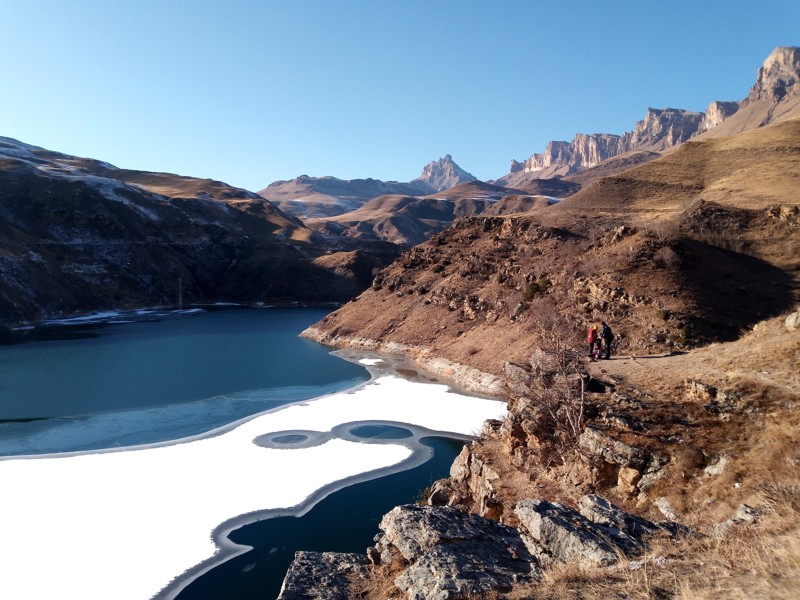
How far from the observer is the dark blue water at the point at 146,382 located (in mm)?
30125

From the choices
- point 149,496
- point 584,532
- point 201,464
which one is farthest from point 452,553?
point 201,464

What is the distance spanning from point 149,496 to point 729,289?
3562 centimetres

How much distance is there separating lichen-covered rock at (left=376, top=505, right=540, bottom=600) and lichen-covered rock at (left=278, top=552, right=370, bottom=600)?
84cm

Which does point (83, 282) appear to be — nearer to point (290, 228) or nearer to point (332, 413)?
point (290, 228)

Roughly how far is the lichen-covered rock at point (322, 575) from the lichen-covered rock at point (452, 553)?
839 millimetres

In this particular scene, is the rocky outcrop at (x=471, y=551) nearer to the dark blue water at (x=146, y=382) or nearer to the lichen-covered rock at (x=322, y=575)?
the lichen-covered rock at (x=322, y=575)

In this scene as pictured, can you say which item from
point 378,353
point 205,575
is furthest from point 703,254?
point 205,575

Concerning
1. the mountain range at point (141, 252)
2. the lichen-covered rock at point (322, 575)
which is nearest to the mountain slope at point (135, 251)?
the mountain range at point (141, 252)

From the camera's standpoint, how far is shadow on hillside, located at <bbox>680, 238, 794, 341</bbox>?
32.6 meters

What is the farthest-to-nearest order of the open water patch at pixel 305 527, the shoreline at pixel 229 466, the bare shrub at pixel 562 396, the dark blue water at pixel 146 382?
the dark blue water at pixel 146 382 → the shoreline at pixel 229 466 → the bare shrub at pixel 562 396 → the open water patch at pixel 305 527

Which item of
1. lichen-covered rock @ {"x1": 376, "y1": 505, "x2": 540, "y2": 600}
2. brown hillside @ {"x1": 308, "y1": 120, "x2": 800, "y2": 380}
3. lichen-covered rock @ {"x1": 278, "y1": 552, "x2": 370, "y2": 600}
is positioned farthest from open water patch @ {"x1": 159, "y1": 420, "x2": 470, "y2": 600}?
brown hillside @ {"x1": 308, "y1": 120, "x2": 800, "y2": 380}

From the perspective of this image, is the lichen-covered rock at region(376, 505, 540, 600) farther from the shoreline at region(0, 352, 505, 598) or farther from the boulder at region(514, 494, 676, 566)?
the shoreline at region(0, 352, 505, 598)

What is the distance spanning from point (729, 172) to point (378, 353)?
52.5 meters

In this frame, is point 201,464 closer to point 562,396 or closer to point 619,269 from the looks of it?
point 562,396
